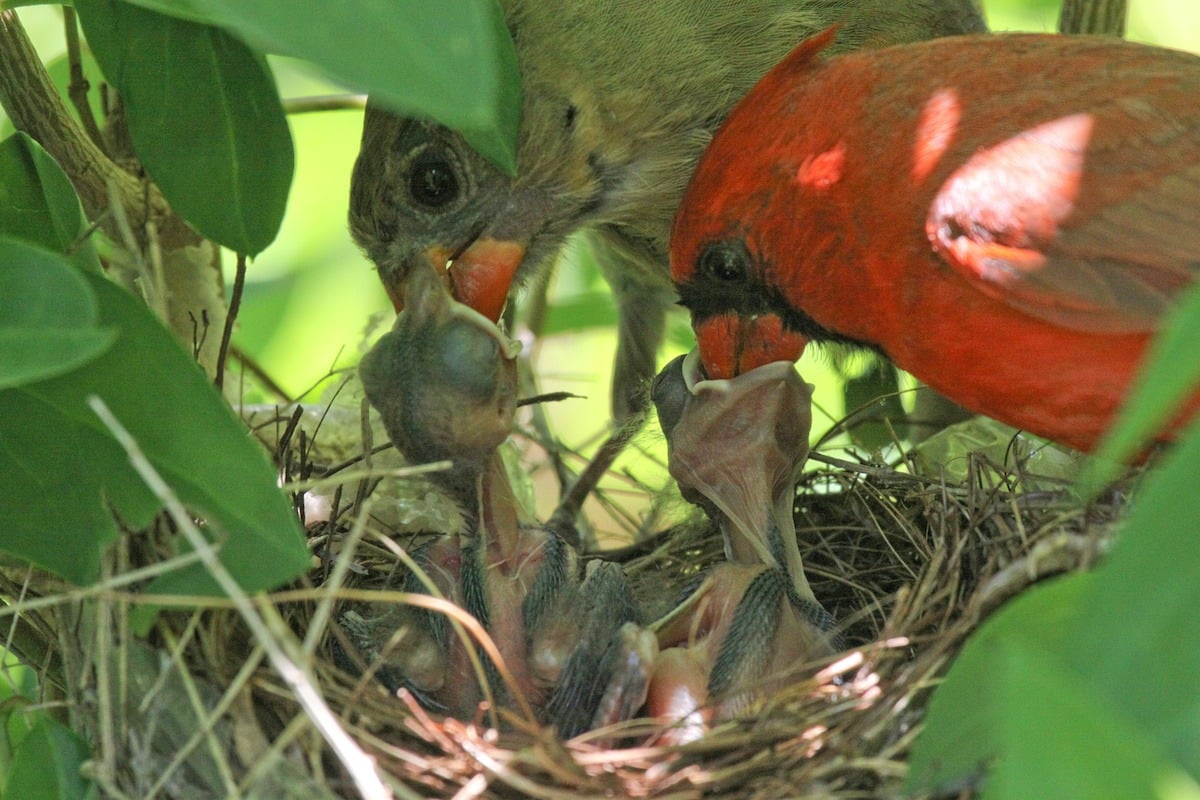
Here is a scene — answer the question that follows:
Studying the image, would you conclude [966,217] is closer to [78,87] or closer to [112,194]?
[112,194]

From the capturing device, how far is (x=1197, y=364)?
0.93 m

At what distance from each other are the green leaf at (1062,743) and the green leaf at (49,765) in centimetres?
126

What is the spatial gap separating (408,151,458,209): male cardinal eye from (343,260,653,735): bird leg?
0.39m

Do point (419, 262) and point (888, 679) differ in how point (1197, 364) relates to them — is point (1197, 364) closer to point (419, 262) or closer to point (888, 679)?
point (888, 679)

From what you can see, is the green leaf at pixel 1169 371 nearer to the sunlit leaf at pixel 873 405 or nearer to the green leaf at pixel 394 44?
the green leaf at pixel 394 44

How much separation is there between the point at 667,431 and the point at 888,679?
75cm

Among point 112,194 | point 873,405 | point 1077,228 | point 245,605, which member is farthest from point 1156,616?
point 873,405

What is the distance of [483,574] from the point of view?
217cm

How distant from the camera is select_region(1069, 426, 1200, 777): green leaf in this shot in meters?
1.00

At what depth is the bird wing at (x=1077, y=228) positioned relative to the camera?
1852 mm

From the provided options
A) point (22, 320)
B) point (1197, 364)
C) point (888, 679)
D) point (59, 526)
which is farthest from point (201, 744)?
point (1197, 364)

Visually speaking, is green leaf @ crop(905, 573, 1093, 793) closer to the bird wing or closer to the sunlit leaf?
the bird wing

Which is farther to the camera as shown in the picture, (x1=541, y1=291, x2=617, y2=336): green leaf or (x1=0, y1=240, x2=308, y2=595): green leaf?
(x1=541, y1=291, x2=617, y2=336): green leaf

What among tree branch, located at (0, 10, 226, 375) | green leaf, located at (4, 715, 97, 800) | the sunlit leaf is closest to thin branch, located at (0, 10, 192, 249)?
tree branch, located at (0, 10, 226, 375)
